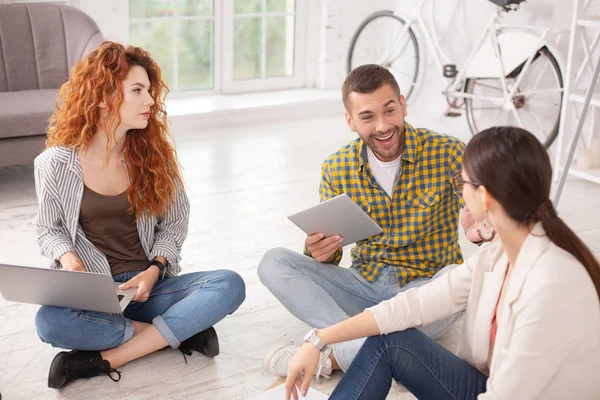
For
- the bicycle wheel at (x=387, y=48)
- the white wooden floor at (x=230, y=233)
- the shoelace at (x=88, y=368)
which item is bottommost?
the white wooden floor at (x=230, y=233)

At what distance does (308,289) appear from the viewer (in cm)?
229

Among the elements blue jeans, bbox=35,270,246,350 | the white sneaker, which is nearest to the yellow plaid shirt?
the white sneaker

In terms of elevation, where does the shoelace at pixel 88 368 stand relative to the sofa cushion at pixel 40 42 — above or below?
below

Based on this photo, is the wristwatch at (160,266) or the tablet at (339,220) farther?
the wristwatch at (160,266)

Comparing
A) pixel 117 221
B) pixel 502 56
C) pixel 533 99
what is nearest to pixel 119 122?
pixel 117 221

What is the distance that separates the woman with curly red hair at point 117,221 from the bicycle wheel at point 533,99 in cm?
253

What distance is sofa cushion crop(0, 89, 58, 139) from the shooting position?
3584 mm

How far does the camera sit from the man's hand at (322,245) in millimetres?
2307

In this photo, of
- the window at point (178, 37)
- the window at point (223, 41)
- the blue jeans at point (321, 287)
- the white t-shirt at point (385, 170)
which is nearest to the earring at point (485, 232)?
the blue jeans at point (321, 287)

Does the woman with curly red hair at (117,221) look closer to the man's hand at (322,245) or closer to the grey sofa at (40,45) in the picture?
the man's hand at (322,245)

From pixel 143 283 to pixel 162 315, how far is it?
0.38ft

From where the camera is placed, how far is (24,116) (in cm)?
361

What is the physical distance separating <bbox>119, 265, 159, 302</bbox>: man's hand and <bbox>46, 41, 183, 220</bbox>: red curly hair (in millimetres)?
159

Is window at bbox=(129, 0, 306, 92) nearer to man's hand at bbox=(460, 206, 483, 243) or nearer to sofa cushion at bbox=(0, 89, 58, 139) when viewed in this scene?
sofa cushion at bbox=(0, 89, 58, 139)
